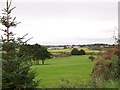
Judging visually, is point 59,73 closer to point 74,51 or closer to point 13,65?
point 13,65

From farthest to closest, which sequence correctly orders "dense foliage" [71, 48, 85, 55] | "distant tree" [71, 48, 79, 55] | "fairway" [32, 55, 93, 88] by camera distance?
"distant tree" [71, 48, 79, 55], "dense foliage" [71, 48, 85, 55], "fairway" [32, 55, 93, 88]

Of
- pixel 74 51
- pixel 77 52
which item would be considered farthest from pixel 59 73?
pixel 74 51

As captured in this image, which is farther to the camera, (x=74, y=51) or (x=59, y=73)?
(x=74, y=51)

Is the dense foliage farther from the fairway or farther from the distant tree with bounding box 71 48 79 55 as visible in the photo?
the fairway

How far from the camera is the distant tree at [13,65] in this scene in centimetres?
1653

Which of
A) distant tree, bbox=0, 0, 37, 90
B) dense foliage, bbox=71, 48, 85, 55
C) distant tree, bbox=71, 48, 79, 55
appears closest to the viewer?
distant tree, bbox=0, 0, 37, 90

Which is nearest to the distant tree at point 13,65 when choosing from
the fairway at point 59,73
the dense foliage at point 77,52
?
the fairway at point 59,73

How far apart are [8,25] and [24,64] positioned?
7.00ft

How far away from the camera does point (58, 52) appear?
92312mm

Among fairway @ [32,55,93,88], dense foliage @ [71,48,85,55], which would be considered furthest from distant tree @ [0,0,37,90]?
dense foliage @ [71,48,85,55]

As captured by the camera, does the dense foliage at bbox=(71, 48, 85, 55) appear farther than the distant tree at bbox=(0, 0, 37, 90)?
Yes

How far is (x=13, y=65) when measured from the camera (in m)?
16.6

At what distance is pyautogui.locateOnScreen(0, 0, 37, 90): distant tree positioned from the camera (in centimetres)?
1653

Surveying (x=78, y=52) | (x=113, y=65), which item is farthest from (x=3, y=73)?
(x=78, y=52)
